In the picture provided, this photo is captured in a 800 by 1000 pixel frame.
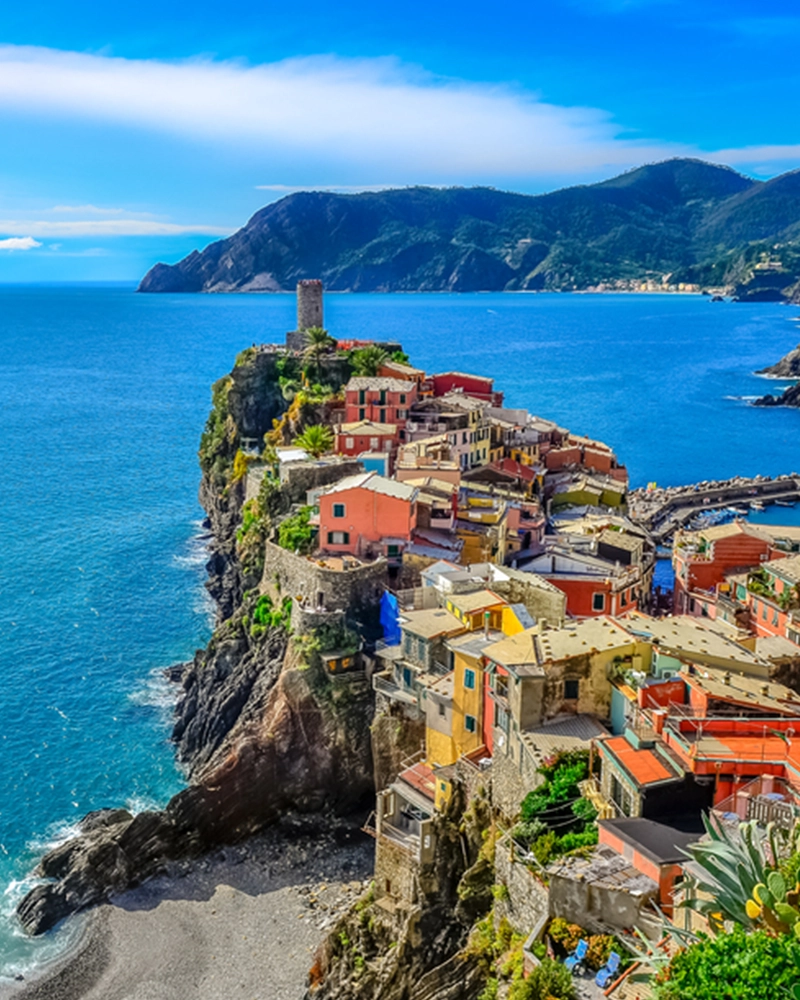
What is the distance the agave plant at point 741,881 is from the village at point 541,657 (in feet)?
2.91

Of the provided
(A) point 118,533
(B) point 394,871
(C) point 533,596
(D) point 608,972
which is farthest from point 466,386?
(D) point 608,972

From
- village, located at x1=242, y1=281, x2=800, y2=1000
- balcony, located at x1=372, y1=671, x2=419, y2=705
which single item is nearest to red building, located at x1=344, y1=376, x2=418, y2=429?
village, located at x1=242, y1=281, x2=800, y2=1000

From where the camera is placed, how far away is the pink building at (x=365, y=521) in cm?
4550

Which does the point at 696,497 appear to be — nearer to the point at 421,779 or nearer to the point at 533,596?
the point at 533,596

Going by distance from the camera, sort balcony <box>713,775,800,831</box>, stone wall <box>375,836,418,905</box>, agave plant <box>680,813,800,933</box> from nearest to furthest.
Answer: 1. agave plant <box>680,813,800,933</box>
2. balcony <box>713,775,800,831</box>
3. stone wall <box>375,836,418,905</box>

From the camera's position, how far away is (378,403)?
215ft

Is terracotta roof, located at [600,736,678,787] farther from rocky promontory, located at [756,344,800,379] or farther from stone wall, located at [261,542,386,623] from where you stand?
rocky promontory, located at [756,344,800,379]

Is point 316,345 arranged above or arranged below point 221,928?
above

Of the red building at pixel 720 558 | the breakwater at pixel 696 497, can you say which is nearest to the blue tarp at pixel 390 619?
the red building at pixel 720 558

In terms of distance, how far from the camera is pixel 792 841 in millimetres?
17172

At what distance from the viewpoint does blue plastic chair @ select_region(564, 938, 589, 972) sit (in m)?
19.6

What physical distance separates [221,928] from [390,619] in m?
13.9

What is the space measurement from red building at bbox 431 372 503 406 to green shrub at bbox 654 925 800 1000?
61653 millimetres

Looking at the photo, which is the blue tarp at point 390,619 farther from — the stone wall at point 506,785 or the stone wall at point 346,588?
the stone wall at point 506,785
